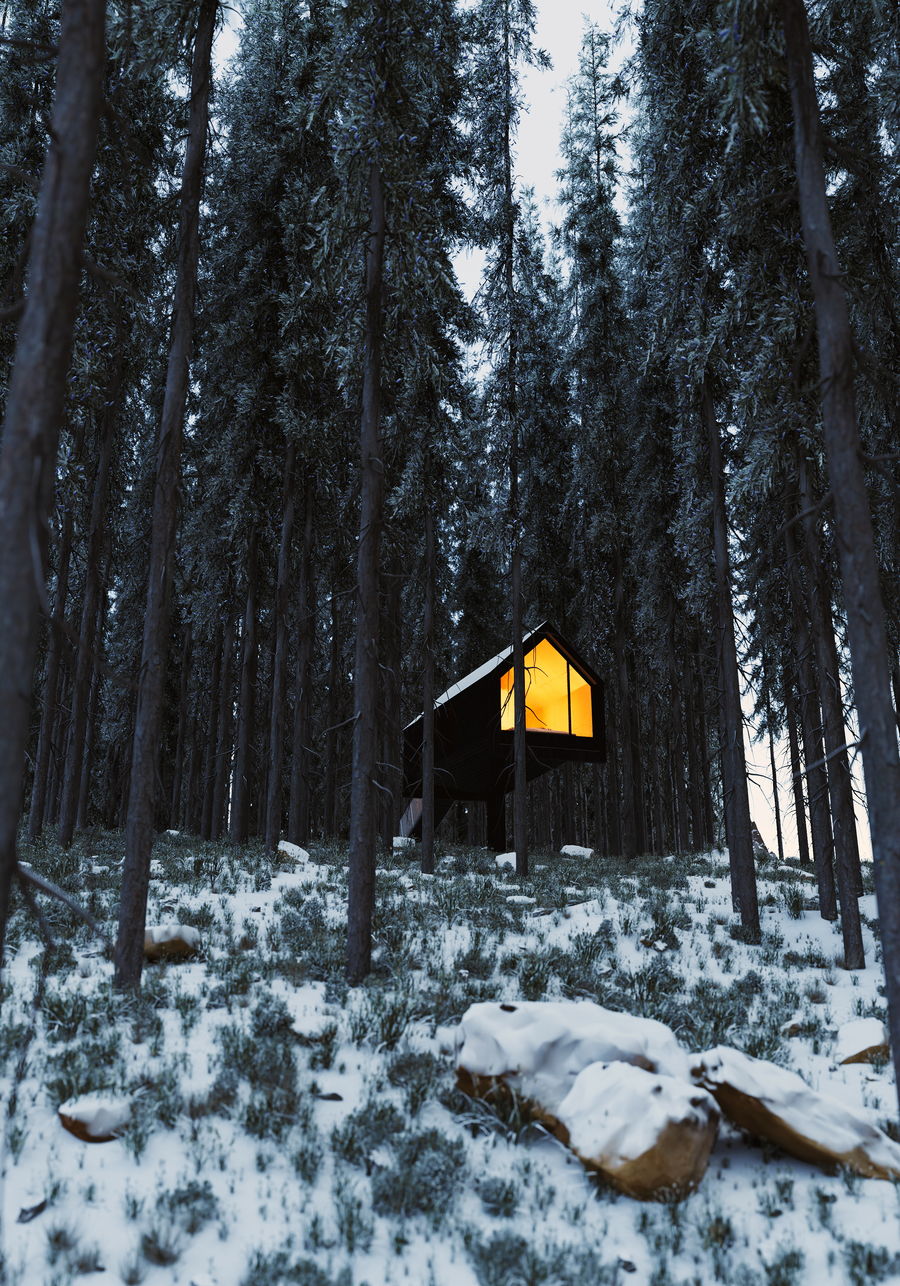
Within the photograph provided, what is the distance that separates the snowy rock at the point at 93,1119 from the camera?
5.61 meters

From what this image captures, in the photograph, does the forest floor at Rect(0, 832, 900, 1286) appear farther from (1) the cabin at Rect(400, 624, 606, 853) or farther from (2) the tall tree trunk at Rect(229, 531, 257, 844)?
(1) the cabin at Rect(400, 624, 606, 853)

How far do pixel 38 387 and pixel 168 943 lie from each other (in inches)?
290

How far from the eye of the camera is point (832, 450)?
685 centimetres

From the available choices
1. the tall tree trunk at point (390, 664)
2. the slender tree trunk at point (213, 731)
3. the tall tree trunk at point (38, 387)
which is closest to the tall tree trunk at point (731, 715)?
the tall tree trunk at point (390, 664)

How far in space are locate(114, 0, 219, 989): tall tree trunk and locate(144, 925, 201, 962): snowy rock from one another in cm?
49

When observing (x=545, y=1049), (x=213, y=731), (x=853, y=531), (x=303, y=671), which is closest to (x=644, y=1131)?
(x=545, y=1049)

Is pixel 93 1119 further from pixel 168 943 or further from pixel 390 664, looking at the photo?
pixel 390 664

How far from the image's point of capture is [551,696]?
2280cm

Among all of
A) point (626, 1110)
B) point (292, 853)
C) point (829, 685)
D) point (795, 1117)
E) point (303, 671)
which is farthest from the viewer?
A: point (303, 671)

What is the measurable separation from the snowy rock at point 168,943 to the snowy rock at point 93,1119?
12.2ft

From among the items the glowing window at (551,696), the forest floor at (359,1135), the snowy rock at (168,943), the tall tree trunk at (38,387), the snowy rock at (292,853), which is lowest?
the forest floor at (359,1135)

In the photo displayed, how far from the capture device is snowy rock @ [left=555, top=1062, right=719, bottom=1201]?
550cm

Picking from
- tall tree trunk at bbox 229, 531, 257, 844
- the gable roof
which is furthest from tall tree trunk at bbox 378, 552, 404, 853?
tall tree trunk at bbox 229, 531, 257, 844

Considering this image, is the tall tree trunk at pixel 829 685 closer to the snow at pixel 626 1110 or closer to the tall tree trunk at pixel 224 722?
the snow at pixel 626 1110
